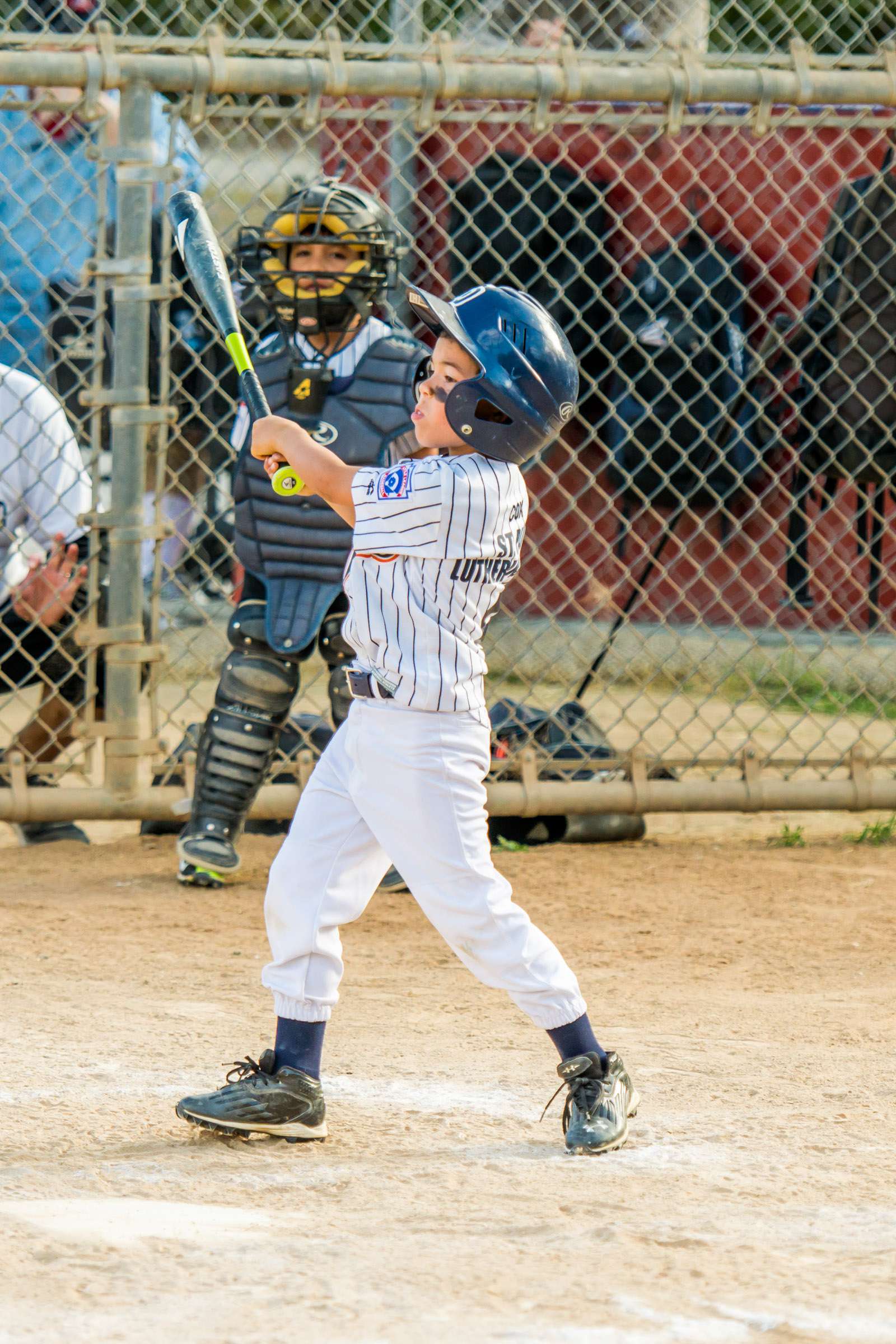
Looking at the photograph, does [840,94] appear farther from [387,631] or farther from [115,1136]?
[115,1136]

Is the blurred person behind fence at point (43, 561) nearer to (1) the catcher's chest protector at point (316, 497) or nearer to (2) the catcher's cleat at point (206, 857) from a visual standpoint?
(2) the catcher's cleat at point (206, 857)

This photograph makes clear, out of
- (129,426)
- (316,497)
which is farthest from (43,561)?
(316,497)

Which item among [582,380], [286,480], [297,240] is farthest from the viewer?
[582,380]

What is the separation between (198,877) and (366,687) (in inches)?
72.2

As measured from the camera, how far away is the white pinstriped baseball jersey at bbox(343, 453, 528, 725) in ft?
8.07

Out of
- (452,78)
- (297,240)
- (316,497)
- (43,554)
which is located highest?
(452,78)

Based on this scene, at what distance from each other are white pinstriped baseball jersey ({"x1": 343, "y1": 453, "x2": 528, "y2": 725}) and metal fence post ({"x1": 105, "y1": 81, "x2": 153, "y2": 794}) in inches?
72.2

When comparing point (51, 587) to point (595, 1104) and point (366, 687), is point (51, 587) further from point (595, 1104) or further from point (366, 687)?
point (595, 1104)

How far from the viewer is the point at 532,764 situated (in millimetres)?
4500

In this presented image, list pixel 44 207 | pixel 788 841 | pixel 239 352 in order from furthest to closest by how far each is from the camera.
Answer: pixel 44 207 < pixel 788 841 < pixel 239 352

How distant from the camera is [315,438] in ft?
13.3

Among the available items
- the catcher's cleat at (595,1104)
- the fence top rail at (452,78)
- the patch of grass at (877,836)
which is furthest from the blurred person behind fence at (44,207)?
the catcher's cleat at (595,1104)

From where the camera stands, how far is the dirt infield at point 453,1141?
6.14ft

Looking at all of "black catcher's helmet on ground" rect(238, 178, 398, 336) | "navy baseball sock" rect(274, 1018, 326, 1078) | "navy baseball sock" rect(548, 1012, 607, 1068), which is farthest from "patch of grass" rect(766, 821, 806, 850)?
"navy baseball sock" rect(274, 1018, 326, 1078)
